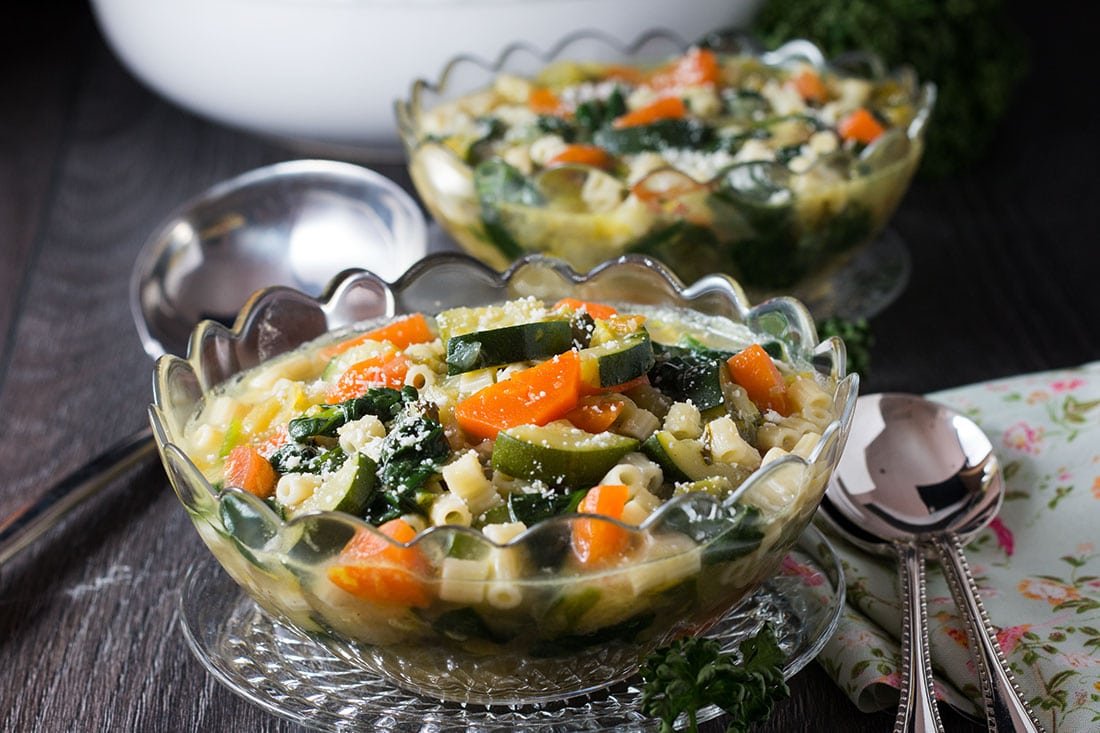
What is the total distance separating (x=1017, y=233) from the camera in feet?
10.8

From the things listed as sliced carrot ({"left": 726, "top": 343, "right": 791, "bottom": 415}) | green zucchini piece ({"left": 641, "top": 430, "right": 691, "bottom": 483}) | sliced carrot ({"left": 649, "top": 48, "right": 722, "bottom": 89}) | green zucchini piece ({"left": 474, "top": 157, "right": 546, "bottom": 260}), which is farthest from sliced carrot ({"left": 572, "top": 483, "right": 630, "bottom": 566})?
sliced carrot ({"left": 649, "top": 48, "right": 722, "bottom": 89})

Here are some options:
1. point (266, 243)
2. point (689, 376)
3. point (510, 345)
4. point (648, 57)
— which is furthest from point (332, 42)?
point (689, 376)

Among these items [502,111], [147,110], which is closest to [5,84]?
[147,110]

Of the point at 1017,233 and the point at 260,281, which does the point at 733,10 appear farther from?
the point at 260,281

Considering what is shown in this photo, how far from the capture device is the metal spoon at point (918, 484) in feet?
6.51

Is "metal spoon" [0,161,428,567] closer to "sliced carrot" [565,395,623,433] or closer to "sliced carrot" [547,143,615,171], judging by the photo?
"sliced carrot" [547,143,615,171]

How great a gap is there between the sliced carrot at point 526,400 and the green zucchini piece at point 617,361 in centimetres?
2

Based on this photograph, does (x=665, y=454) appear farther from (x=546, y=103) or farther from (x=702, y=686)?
(x=546, y=103)

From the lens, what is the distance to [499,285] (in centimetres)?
221

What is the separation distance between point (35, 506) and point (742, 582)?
132 cm

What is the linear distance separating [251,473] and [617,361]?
533 mm

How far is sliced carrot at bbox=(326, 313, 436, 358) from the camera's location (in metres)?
1.99

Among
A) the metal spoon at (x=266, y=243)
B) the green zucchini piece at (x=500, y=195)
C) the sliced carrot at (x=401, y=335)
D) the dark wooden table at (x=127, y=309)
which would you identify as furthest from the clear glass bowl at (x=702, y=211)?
the sliced carrot at (x=401, y=335)

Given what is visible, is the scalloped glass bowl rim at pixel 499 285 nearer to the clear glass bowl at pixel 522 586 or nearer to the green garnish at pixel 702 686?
the clear glass bowl at pixel 522 586
